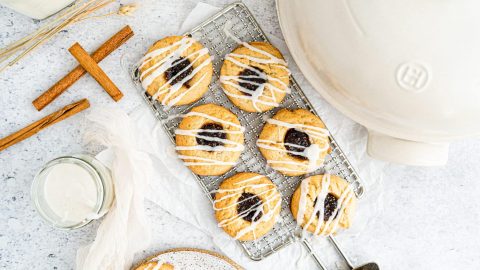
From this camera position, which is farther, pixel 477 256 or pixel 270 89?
pixel 477 256

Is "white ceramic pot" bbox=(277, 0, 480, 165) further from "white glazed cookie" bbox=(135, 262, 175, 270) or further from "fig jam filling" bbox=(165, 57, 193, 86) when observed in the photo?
"white glazed cookie" bbox=(135, 262, 175, 270)

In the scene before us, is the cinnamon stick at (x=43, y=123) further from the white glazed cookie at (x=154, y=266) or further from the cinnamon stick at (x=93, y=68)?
the white glazed cookie at (x=154, y=266)

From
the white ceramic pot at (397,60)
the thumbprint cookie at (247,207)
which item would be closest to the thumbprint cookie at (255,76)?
the thumbprint cookie at (247,207)

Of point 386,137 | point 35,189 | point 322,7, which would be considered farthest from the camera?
point 35,189

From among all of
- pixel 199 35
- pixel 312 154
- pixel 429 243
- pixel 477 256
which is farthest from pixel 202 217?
pixel 477 256

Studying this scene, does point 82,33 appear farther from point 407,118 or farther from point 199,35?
point 407,118

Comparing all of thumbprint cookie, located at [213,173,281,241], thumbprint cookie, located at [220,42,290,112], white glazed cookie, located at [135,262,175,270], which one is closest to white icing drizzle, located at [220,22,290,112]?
A: thumbprint cookie, located at [220,42,290,112]

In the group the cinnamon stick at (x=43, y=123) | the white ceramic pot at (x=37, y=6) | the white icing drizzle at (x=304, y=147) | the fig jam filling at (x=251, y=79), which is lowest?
the white icing drizzle at (x=304, y=147)
